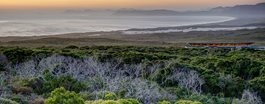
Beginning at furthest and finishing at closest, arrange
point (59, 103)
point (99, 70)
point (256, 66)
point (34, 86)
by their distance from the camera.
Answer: point (256, 66) < point (99, 70) < point (34, 86) < point (59, 103)

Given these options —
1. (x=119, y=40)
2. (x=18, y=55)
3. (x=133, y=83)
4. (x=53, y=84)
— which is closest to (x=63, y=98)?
(x=133, y=83)

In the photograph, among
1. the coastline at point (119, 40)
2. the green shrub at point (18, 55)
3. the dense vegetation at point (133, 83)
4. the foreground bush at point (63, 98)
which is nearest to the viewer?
the foreground bush at point (63, 98)

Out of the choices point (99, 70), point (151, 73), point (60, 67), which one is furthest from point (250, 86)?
point (60, 67)

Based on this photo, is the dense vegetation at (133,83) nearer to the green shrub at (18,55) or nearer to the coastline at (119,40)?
the green shrub at (18,55)

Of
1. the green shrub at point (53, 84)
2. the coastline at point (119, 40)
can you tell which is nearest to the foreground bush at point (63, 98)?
the green shrub at point (53, 84)

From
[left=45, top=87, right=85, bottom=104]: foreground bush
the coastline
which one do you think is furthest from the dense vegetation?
the coastline

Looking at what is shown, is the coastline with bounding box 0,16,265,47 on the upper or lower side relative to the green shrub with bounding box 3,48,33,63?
lower

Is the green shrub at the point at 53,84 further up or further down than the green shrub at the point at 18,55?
further up

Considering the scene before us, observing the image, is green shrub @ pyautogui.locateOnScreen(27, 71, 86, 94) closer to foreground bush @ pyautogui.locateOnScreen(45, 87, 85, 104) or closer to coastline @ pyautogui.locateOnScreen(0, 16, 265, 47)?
foreground bush @ pyautogui.locateOnScreen(45, 87, 85, 104)

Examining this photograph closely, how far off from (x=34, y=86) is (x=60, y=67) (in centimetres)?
582

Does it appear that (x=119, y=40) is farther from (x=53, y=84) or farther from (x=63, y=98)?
(x=63, y=98)

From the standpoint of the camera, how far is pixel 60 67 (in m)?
25.4

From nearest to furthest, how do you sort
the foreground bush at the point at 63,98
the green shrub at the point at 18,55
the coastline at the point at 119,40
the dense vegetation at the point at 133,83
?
A: the foreground bush at the point at 63,98 → the dense vegetation at the point at 133,83 → the green shrub at the point at 18,55 → the coastline at the point at 119,40

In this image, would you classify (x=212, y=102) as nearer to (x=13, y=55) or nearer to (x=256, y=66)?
(x=256, y=66)
